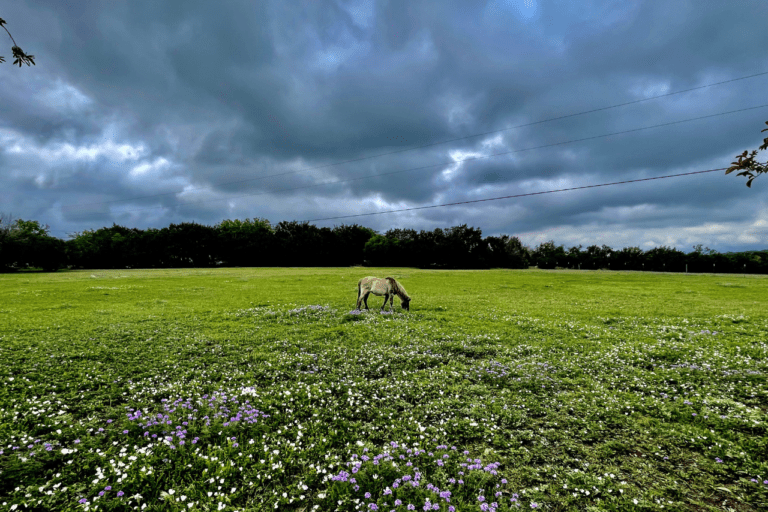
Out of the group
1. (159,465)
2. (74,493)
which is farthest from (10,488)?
(159,465)

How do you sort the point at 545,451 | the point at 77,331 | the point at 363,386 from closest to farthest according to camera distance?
the point at 545,451 < the point at 363,386 < the point at 77,331

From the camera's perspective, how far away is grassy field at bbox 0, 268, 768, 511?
4.91 meters

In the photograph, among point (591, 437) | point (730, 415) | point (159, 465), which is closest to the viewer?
point (159, 465)

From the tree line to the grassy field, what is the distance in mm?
103779

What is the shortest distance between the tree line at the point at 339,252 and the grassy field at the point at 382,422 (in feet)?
340

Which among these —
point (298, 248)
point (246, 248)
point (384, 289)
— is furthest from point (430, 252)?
point (384, 289)

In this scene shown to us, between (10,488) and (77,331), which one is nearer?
(10,488)

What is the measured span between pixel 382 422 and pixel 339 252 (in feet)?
388

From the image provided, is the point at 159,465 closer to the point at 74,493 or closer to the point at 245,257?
the point at 74,493

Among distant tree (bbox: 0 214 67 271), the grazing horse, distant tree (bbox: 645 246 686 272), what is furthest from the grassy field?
distant tree (bbox: 645 246 686 272)

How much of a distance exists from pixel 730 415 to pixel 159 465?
1218cm

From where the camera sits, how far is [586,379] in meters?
9.36

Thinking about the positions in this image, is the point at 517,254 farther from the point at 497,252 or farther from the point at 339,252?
the point at 339,252

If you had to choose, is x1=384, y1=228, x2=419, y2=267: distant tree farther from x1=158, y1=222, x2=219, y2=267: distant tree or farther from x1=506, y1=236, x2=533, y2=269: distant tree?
x1=158, y1=222, x2=219, y2=267: distant tree
